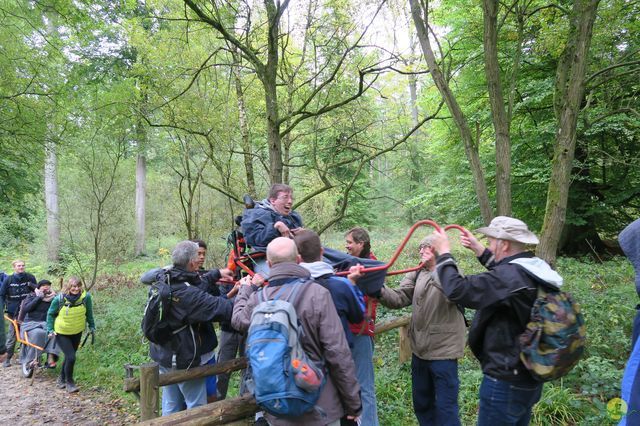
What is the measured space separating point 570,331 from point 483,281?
556mm

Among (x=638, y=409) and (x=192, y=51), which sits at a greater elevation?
(x=192, y=51)

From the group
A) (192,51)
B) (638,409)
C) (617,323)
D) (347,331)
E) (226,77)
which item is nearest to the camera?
(638,409)

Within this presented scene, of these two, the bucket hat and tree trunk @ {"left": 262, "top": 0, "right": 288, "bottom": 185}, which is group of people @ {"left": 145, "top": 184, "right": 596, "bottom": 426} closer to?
the bucket hat

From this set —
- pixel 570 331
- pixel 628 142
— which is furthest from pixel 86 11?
pixel 628 142

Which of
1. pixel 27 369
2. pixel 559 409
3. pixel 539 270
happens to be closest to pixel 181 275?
pixel 539 270

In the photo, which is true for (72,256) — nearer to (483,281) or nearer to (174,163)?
(174,163)

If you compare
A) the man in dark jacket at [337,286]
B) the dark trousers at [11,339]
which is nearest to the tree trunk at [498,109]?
the man in dark jacket at [337,286]

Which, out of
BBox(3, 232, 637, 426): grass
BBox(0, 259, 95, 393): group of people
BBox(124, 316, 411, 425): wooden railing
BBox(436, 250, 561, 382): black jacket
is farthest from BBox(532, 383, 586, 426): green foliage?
BBox(0, 259, 95, 393): group of people

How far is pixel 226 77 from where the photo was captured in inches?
335

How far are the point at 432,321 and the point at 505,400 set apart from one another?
3.30ft

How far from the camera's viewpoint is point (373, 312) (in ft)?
12.1

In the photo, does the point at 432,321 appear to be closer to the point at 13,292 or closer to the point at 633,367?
the point at 633,367

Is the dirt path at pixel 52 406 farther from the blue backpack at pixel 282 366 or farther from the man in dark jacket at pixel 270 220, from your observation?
the blue backpack at pixel 282 366

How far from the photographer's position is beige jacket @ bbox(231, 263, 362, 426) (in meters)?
2.46
